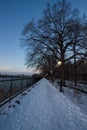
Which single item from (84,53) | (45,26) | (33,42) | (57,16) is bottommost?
(84,53)

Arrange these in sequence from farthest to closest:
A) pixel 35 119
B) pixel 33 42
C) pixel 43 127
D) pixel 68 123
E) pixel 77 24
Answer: pixel 33 42 < pixel 77 24 < pixel 35 119 < pixel 68 123 < pixel 43 127

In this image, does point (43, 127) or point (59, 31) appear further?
point (59, 31)

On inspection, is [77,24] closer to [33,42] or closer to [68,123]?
[33,42]

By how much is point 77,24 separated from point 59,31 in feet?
9.65

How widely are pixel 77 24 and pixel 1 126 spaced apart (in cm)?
2297

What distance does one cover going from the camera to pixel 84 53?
26438 millimetres

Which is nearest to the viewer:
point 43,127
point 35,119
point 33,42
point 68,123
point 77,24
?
point 43,127

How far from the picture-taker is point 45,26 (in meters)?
26.8

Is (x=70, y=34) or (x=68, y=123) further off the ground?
(x=70, y=34)

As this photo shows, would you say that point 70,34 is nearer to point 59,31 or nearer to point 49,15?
point 59,31

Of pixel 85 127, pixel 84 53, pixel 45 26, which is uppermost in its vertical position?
pixel 45 26

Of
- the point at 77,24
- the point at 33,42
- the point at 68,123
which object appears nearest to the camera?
the point at 68,123

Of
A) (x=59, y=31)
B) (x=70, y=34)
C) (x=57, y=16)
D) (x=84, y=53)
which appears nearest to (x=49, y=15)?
(x=57, y=16)

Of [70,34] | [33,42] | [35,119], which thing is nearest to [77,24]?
[70,34]
